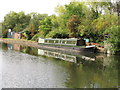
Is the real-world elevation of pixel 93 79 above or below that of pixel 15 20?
below

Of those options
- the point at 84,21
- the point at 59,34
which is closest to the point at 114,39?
the point at 84,21

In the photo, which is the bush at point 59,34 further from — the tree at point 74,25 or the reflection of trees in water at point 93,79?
the reflection of trees in water at point 93,79

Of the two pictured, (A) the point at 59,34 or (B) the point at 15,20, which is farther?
(B) the point at 15,20

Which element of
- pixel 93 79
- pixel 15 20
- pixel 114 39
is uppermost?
pixel 15 20

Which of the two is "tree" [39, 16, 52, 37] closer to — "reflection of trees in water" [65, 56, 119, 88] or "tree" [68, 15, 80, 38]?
"tree" [68, 15, 80, 38]

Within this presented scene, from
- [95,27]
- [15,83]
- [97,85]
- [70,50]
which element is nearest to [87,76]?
[97,85]

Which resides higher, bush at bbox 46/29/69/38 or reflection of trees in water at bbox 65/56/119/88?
bush at bbox 46/29/69/38

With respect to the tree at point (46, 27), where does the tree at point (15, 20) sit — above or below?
above

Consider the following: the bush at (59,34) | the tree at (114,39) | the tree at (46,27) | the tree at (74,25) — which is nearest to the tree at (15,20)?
the tree at (46,27)

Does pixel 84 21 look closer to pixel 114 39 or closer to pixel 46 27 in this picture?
pixel 114 39

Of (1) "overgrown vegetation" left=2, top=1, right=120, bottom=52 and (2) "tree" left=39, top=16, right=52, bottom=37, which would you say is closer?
(1) "overgrown vegetation" left=2, top=1, right=120, bottom=52

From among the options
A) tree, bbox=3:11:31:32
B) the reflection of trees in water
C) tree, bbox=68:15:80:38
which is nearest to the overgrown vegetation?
tree, bbox=68:15:80:38

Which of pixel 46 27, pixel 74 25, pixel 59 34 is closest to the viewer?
pixel 74 25

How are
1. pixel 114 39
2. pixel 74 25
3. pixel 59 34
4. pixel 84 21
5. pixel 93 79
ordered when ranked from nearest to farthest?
pixel 93 79, pixel 114 39, pixel 84 21, pixel 74 25, pixel 59 34
